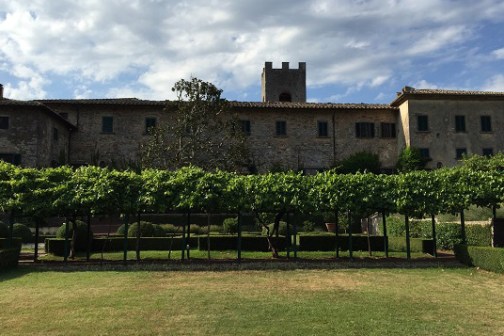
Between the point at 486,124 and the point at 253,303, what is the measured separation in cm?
3063

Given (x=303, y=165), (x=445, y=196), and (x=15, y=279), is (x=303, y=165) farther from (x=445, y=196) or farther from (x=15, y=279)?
(x=15, y=279)

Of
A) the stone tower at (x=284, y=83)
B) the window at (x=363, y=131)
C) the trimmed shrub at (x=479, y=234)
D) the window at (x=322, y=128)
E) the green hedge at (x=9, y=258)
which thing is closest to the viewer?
the green hedge at (x=9, y=258)

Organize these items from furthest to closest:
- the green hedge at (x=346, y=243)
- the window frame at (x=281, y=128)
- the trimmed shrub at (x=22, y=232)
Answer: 1. the window frame at (x=281, y=128)
2. the trimmed shrub at (x=22, y=232)
3. the green hedge at (x=346, y=243)

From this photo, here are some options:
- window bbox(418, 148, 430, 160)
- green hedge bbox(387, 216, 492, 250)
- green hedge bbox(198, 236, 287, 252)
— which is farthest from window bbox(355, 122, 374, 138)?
green hedge bbox(198, 236, 287, 252)

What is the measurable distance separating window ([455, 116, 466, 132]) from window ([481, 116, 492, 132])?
4.69 feet

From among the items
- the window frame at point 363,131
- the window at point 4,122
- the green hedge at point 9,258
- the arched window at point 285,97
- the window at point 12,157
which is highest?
the arched window at point 285,97

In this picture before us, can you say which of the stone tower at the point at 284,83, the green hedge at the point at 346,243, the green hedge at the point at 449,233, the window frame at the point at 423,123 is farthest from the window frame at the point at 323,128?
the green hedge at the point at 346,243

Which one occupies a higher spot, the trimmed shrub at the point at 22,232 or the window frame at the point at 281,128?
the window frame at the point at 281,128

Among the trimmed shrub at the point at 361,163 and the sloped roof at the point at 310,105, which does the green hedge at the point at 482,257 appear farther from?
the sloped roof at the point at 310,105

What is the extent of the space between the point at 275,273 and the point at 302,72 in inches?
1534

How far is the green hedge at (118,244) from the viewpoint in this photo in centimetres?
1758

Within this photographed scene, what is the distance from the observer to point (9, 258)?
45.4 feet

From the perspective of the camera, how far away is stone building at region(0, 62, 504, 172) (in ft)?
109

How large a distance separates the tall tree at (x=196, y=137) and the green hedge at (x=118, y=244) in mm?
9707
